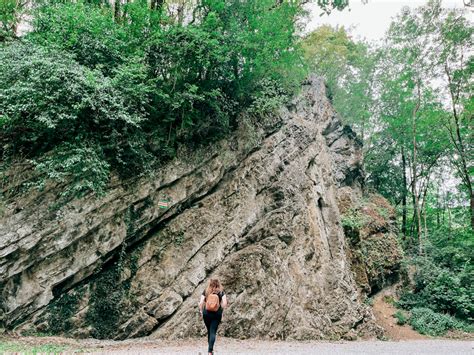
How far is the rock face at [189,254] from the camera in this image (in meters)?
8.72

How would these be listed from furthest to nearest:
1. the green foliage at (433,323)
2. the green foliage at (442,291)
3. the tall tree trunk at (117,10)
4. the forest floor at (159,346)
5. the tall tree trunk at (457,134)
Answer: the tall tree trunk at (457,134) → the green foliage at (442,291) → the green foliage at (433,323) → the tall tree trunk at (117,10) → the forest floor at (159,346)

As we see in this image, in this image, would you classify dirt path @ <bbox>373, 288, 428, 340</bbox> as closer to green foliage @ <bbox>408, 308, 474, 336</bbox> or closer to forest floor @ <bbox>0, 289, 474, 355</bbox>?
green foliage @ <bbox>408, 308, 474, 336</bbox>

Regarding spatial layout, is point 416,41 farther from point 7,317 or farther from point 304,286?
point 7,317

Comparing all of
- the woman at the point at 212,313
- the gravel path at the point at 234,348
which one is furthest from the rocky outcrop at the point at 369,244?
the woman at the point at 212,313

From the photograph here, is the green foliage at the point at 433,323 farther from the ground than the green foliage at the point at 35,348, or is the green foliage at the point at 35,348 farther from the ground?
the green foliage at the point at 35,348

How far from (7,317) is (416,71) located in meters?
25.9

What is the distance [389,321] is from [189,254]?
10.6m

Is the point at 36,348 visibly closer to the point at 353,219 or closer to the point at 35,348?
the point at 35,348

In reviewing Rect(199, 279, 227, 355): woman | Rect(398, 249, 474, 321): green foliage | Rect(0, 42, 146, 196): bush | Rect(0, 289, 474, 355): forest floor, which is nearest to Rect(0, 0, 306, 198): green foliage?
Rect(0, 42, 146, 196): bush

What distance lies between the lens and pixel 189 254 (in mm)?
10461

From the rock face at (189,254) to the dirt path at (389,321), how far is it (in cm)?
211

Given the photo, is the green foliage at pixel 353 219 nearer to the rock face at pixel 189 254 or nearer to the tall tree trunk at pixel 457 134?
the rock face at pixel 189 254

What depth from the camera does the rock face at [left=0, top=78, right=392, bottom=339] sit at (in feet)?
28.6

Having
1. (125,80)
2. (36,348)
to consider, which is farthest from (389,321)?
(125,80)
